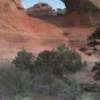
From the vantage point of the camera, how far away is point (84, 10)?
37.8m

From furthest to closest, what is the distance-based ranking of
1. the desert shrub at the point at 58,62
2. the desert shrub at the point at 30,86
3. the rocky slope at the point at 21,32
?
the rocky slope at the point at 21,32, the desert shrub at the point at 58,62, the desert shrub at the point at 30,86

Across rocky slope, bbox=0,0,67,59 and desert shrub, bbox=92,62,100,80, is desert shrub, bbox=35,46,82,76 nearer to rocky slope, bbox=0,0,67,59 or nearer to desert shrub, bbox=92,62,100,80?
desert shrub, bbox=92,62,100,80

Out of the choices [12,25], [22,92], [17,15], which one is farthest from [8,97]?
[17,15]

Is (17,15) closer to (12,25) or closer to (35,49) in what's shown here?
(12,25)

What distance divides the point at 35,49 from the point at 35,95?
514 inches

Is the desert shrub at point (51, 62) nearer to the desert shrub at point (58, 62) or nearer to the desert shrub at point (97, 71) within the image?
the desert shrub at point (58, 62)

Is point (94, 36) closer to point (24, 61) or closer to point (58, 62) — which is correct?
point (58, 62)

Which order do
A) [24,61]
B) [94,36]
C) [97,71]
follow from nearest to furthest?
[97,71] → [24,61] → [94,36]

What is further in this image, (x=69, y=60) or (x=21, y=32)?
(x=21, y=32)

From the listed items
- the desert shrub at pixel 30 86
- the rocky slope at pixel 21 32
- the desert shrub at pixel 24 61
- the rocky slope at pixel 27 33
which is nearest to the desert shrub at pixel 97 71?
the desert shrub at pixel 30 86

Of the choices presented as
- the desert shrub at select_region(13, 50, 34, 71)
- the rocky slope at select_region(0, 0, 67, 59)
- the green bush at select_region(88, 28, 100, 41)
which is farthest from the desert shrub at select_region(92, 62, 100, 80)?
the green bush at select_region(88, 28, 100, 41)

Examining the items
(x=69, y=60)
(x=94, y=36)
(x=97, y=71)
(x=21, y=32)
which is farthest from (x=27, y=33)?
(x=97, y=71)

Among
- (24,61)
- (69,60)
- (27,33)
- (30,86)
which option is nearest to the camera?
(30,86)

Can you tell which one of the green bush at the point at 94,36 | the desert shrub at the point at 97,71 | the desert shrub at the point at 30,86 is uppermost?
the green bush at the point at 94,36
